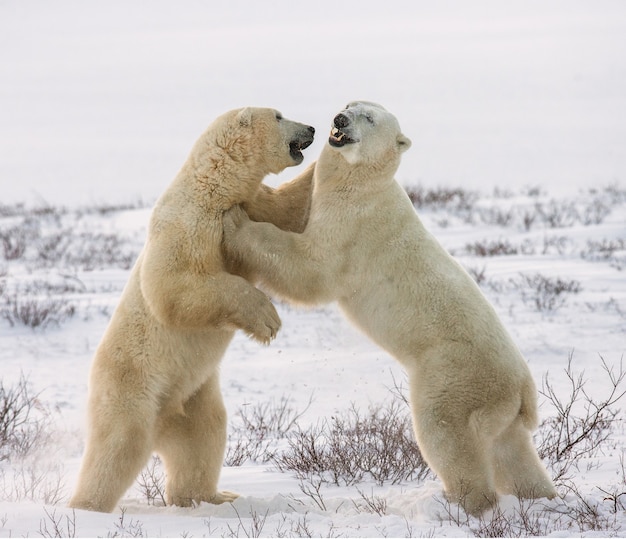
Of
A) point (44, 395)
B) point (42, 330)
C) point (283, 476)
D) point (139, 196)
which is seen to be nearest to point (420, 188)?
point (139, 196)

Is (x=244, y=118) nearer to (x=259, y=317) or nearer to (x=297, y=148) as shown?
(x=297, y=148)

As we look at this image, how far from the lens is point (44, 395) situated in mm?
6504

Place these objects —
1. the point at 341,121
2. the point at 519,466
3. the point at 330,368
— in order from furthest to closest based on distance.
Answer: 1. the point at 330,368
2. the point at 341,121
3. the point at 519,466

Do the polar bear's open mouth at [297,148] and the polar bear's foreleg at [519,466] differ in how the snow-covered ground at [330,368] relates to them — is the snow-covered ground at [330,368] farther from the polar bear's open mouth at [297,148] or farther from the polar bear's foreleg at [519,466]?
the polar bear's open mouth at [297,148]

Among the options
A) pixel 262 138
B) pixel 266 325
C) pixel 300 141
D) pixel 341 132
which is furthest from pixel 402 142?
pixel 266 325

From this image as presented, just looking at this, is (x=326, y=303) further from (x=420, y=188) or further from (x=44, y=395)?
(x=420, y=188)

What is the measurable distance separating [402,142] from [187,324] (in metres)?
1.36

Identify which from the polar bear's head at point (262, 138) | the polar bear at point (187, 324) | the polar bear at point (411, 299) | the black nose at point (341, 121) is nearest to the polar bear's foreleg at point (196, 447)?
the polar bear at point (187, 324)

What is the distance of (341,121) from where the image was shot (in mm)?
3908

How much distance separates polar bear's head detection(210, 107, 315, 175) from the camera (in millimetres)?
3885

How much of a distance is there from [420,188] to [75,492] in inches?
571

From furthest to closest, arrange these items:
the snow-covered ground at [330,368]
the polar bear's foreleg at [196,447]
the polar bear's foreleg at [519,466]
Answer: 1. the polar bear's foreleg at [196,447]
2. the polar bear's foreleg at [519,466]
3. the snow-covered ground at [330,368]

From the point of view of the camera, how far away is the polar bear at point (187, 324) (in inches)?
142

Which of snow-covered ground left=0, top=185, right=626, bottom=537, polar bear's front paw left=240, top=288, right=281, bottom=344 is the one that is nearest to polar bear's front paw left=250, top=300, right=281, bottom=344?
polar bear's front paw left=240, top=288, right=281, bottom=344
